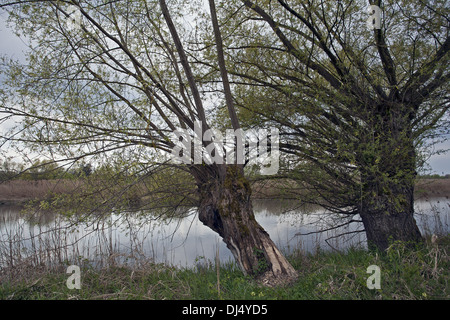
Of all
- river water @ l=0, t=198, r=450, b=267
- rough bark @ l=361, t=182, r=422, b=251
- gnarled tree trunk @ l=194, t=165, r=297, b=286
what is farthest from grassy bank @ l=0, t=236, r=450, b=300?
rough bark @ l=361, t=182, r=422, b=251

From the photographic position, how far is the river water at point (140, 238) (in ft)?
16.5

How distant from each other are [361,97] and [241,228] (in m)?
3.55

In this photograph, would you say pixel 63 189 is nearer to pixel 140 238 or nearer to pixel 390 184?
pixel 140 238

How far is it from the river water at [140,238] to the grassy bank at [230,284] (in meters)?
0.42

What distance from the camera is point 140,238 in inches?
315

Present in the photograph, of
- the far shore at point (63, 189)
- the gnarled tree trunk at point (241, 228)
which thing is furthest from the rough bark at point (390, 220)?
the gnarled tree trunk at point (241, 228)

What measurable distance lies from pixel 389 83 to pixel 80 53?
5.96m

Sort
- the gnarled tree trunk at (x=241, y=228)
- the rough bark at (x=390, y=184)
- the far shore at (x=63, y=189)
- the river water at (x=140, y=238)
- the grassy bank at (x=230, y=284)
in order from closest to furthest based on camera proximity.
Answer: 1. the grassy bank at (x=230, y=284)
2. the gnarled tree trunk at (x=241, y=228)
3. the river water at (x=140, y=238)
4. the rough bark at (x=390, y=184)
5. the far shore at (x=63, y=189)

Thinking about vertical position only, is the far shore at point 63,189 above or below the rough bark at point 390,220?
above

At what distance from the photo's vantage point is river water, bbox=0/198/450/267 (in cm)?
504

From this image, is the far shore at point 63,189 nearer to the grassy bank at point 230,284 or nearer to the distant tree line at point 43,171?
the distant tree line at point 43,171

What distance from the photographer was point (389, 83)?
19.4 feet

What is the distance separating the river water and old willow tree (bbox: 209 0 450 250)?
1121 mm

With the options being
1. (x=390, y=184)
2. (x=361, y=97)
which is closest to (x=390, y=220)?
(x=390, y=184)
